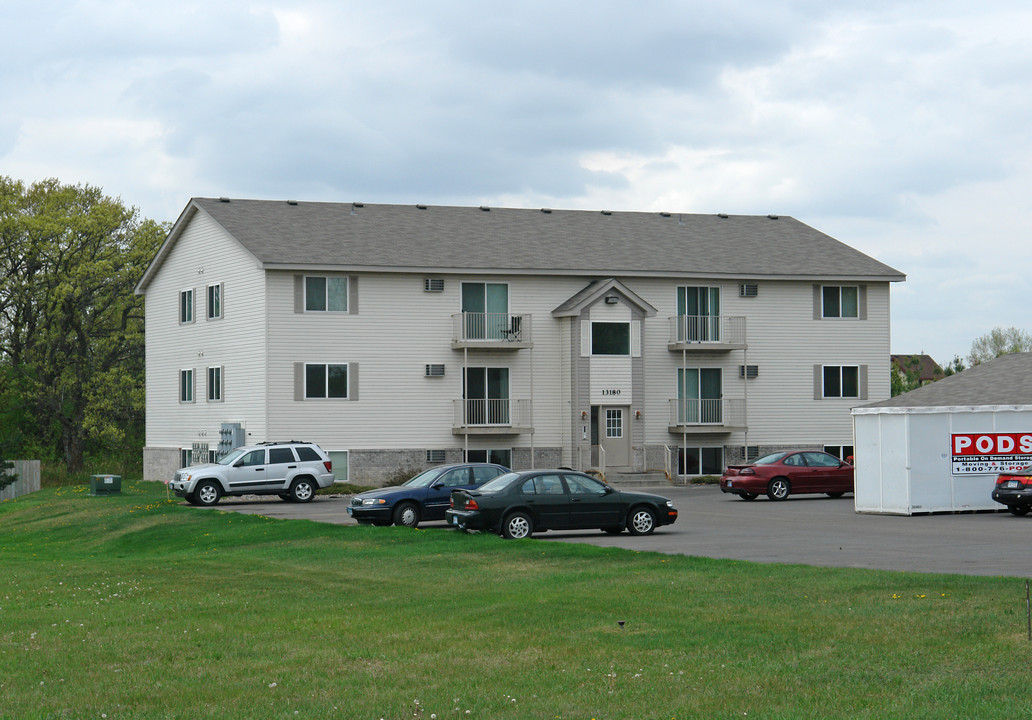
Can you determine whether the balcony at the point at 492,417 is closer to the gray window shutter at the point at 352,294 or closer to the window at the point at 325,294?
the gray window shutter at the point at 352,294

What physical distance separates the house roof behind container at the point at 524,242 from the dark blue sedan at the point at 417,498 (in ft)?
52.6

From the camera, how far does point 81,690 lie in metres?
9.73

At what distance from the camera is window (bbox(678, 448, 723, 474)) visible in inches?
1800

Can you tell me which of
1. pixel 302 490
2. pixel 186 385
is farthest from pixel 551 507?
pixel 186 385

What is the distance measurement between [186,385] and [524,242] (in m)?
13.7

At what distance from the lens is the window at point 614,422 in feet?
145

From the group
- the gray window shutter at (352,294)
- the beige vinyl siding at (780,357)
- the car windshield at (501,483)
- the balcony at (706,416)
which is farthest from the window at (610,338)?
the car windshield at (501,483)

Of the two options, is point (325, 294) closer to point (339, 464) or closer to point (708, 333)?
point (339, 464)

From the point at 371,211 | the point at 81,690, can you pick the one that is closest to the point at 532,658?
the point at 81,690

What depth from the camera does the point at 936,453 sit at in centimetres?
2967

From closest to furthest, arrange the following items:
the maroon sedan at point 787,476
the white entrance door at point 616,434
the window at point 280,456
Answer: the window at point 280,456 < the maroon sedan at point 787,476 < the white entrance door at point 616,434

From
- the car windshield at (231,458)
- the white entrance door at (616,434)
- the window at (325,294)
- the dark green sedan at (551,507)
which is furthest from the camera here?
the white entrance door at (616,434)

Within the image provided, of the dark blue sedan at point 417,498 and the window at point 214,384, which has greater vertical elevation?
the window at point 214,384

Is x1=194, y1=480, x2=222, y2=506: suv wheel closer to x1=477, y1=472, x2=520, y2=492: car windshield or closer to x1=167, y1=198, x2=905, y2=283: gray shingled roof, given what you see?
x1=167, y1=198, x2=905, y2=283: gray shingled roof
